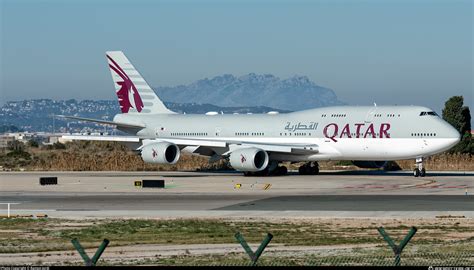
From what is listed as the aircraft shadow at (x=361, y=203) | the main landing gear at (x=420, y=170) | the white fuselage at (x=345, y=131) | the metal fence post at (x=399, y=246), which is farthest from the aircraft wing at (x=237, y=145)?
the metal fence post at (x=399, y=246)

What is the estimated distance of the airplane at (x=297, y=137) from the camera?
6169 centimetres

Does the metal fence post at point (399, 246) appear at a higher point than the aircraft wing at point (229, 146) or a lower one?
higher

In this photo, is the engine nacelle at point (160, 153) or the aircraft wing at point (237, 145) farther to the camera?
the aircraft wing at point (237, 145)

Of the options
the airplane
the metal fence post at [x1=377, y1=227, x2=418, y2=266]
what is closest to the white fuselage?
the airplane

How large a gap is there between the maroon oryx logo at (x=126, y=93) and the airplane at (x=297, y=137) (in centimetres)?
148

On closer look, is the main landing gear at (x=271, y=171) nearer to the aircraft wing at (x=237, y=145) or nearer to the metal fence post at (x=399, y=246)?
the aircraft wing at (x=237, y=145)

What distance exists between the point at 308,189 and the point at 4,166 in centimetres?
3907

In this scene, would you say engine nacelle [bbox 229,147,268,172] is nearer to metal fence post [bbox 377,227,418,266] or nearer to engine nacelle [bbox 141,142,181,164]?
engine nacelle [bbox 141,142,181,164]

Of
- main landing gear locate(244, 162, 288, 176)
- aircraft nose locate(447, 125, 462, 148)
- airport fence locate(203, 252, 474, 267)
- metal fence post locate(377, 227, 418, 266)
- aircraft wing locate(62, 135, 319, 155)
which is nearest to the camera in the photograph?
metal fence post locate(377, 227, 418, 266)

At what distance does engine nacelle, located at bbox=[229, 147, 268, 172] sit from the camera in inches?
2485

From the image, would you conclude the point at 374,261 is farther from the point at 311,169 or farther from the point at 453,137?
the point at 311,169

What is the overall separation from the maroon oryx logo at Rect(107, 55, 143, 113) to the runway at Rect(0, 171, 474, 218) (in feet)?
38.2

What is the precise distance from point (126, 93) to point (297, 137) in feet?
52.1

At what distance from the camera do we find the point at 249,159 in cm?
6306
